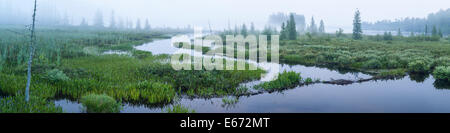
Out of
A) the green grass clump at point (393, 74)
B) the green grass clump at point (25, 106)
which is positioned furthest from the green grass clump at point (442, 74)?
the green grass clump at point (25, 106)

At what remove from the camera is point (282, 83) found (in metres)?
20.3

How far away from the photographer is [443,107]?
16250mm

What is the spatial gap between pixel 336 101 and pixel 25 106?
51.4ft

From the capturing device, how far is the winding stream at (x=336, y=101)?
15359 millimetres

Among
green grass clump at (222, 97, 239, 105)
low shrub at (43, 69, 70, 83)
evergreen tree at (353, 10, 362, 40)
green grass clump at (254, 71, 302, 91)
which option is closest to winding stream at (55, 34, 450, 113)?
green grass clump at (222, 97, 239, 105)

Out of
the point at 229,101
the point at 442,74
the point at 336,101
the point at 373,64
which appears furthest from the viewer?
the point at 373,64

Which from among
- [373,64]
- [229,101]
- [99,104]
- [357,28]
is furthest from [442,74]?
[357,28]

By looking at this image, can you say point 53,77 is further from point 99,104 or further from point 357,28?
point 357,28

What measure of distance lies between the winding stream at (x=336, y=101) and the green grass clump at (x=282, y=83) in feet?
2.20

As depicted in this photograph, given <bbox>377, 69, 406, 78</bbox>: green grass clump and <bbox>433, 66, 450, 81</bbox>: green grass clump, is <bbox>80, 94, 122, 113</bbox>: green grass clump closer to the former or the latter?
<bbox>377, 69, 406, 78</bbox>: green grass clump

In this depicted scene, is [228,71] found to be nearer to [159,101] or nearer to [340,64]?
[159,101]

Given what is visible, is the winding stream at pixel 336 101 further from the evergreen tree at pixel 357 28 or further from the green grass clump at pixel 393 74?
the evergreen tree at pixel 357 28
